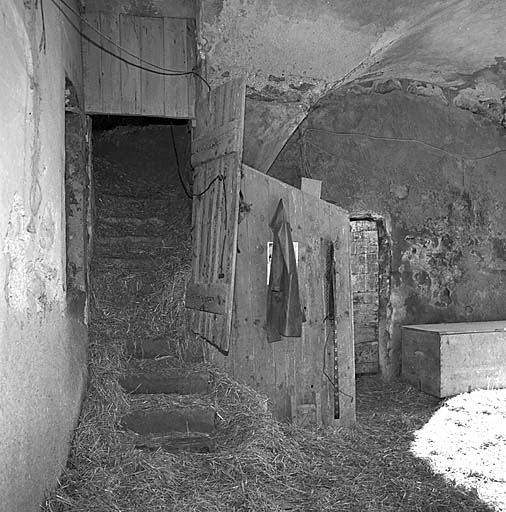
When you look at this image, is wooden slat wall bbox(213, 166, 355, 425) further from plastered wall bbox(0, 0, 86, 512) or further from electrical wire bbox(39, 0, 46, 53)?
electrical wire bbox(39, 0, 46, 53)

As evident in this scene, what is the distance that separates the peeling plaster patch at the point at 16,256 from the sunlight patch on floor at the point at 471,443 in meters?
3.00

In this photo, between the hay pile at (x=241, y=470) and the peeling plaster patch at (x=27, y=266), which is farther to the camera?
the hay pile at (x=241, y=470)

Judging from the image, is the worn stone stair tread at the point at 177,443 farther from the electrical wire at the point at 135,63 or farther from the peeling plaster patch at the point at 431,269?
the peeling plaster patch at the point at 431,269

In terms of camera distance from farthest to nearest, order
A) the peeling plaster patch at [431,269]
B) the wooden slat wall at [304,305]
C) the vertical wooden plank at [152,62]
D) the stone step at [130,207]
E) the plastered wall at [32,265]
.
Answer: the peeling plaster patch at [431,269] → the stone step at [130,207] → the vertical wooden plank at [152,62] → the wooden slat wall at [304,305] → the plastered wall at [32,265]

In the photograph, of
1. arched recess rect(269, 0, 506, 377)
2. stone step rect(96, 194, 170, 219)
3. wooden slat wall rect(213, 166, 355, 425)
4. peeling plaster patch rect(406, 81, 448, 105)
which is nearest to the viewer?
wooden slat wall rect(213, 166, 355, 425)

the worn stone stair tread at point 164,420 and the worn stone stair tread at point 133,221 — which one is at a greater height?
the worn stone stair tread at point 133,221

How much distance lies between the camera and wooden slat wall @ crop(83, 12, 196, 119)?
5.25 meters

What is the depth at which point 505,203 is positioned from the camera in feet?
24.7

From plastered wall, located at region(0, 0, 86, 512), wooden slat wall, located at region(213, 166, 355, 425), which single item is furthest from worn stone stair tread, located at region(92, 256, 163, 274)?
plastered wall, located at region(0, 0, 86, 512)

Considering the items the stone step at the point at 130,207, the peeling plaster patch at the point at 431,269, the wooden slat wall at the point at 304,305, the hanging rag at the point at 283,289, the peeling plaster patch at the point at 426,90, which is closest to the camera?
the hanging rag at the point at 283,289

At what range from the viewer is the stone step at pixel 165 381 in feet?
15.4

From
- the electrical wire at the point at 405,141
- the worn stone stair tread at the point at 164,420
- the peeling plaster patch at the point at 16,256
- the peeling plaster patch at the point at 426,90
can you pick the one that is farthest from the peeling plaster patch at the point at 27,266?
the peeling plaster patch at the point at 426,90

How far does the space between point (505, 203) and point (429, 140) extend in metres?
1.28

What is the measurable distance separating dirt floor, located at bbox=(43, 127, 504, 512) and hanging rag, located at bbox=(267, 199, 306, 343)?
58 cm
